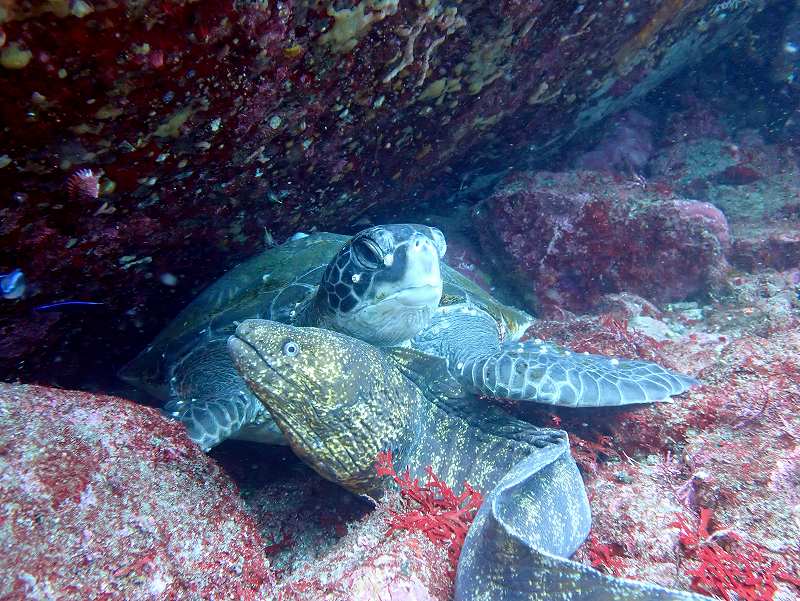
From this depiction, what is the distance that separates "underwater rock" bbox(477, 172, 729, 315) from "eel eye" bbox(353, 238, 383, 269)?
2753mm

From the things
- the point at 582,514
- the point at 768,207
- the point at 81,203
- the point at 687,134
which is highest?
the point at 81,203

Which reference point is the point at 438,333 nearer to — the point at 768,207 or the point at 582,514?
the point at 582,514

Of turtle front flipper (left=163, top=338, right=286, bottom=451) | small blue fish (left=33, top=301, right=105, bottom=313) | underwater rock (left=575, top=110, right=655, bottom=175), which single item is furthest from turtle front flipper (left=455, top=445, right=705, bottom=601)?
underwater rock (left=575, top=110, right=655, bottom=175)

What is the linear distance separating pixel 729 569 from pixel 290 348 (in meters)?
2.10

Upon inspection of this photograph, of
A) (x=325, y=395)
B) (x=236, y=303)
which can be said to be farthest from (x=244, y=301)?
(x=325, y=395)

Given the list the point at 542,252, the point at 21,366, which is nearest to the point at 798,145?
the point at 542,252

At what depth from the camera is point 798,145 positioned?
21.6 feet

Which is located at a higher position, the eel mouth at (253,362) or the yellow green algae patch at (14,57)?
the yellow green algae patch at (14,57)

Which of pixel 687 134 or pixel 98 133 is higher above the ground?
pixel 98 133

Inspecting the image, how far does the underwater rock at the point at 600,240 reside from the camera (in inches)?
178

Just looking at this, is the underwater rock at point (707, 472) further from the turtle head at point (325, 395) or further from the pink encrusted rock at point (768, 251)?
the pink encrusted rock at point (768, 251)

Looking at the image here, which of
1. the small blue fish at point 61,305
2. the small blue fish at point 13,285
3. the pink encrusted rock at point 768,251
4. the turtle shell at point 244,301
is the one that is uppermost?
the small blue fish at point 13,285

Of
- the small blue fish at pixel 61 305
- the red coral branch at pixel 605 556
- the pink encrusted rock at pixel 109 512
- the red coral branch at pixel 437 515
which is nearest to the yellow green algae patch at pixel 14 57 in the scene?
the pink encrusted rock at pixel 109 512

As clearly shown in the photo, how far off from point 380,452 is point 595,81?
4855mm
